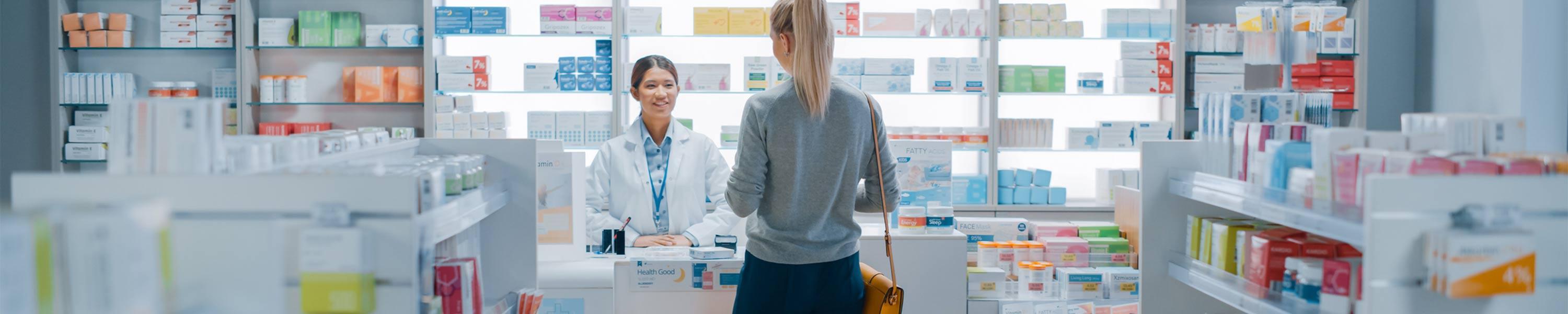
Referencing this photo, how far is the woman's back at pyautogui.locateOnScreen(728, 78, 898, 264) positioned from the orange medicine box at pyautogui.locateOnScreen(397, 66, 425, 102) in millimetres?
3578

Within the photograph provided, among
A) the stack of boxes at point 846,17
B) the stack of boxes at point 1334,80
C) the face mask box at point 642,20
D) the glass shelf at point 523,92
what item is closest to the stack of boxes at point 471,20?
the glass shelf at point 523,92

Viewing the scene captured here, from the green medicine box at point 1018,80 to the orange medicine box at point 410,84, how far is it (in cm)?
322

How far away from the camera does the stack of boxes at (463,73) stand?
→ 5.27m

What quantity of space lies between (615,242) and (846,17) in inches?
95.3

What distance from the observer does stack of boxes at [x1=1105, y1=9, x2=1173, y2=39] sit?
5328 mm

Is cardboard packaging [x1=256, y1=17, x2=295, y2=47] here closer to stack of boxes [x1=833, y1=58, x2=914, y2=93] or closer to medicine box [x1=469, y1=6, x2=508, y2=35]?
medicine box [x1=469, y1=6, x2=508, y2=35]

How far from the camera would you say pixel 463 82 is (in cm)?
529

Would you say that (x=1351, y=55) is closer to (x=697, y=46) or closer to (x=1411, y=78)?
(x=1411, y=78)

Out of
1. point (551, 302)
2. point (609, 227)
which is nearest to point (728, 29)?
point (609, 227)

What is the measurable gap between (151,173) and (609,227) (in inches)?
94.2

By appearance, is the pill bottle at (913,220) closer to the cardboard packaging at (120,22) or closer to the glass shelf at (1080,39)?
the glass shelf at (1080,39)

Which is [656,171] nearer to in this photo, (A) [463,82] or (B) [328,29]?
(A) [463,82]

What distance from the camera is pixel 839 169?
2.34m

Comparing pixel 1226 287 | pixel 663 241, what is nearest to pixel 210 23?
pixel 663 241
